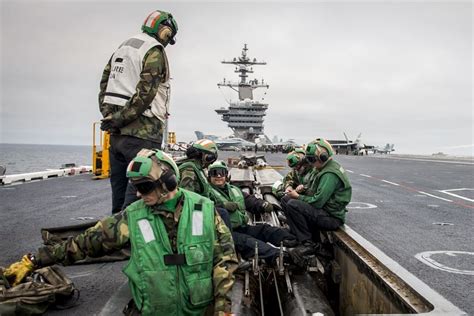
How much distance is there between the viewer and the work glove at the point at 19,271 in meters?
3.26

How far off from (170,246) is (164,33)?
2.28 m

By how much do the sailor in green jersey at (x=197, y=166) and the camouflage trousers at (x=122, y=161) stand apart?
58 centimetres

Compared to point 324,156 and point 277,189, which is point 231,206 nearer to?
point 324,156

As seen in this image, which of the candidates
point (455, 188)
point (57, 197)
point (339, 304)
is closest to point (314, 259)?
point (339, 304)

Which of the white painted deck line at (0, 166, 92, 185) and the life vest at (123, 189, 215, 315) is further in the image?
the white painted deck line at (0, 166, 92, 185)

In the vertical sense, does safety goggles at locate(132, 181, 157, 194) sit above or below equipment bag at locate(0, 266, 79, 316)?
above

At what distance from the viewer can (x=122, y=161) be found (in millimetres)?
4457

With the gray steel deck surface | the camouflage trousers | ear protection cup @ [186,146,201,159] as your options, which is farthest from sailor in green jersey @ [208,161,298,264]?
Result: the gray steel deck surface

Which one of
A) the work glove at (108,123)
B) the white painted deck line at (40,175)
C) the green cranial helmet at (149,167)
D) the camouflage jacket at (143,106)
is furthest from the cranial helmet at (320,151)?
the white painted deck line at (40,175)

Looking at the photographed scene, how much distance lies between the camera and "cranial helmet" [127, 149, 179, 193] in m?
2.87

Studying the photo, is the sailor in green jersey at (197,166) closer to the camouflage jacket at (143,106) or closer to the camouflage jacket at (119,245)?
the camouflage jacket at (143,106)

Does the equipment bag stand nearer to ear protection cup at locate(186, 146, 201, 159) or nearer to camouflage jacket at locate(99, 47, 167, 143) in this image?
camouflage jacket at locate(99, 47, 167, 143)

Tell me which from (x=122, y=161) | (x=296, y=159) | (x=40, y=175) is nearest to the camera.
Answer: (x=122, y=161)

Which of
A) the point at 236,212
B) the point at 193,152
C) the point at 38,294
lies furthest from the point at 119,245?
the point at 236,212
